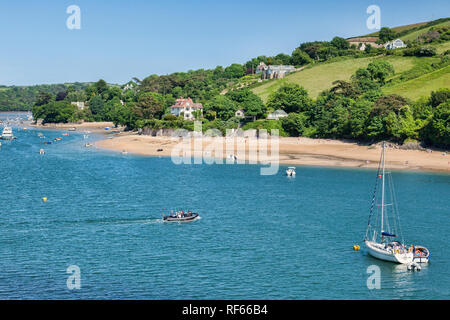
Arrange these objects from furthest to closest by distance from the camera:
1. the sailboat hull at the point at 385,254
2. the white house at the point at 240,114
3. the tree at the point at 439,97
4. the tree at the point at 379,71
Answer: the tree at the point at 379,71, the white house at the point at 240,114, the tree at the point at 439,97, the sailboat hull at the point at 385,254

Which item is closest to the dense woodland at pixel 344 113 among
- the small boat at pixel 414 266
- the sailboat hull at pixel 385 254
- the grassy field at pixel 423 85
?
the grassy field at pixel 423 85

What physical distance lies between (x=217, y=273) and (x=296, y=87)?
13019cm

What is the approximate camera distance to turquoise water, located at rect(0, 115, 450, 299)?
141 ft

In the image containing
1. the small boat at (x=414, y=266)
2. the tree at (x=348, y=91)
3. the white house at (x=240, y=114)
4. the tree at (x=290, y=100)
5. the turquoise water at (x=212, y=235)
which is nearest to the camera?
the turquoise water at (x=212, y=235)

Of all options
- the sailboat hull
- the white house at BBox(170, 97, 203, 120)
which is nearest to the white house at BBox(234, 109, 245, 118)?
the white house at BBox(170, 97, 203, 120)

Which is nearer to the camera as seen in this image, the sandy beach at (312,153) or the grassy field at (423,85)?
the sandy beach at (312,153)

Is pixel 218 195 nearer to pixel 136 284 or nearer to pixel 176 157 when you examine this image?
pixel 136 284

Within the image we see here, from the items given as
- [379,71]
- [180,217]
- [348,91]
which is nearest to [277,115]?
[348,91]

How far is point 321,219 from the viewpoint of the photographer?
63.6 m

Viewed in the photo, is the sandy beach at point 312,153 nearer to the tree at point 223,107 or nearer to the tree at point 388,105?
the tree at point 388,105

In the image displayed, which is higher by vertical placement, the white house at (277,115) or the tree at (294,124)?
the white house at (277,115)

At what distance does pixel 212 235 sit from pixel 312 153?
6964 centimetres

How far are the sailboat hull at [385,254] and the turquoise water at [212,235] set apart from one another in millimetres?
771

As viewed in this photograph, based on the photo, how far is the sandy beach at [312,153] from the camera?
105500 mm
